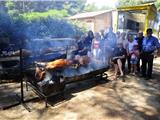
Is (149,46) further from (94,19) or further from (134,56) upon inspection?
(94,19)

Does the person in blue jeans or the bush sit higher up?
the bush

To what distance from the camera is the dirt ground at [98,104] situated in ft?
18.5

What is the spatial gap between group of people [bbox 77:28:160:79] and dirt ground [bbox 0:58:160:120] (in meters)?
1.03

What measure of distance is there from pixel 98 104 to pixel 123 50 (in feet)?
11.7

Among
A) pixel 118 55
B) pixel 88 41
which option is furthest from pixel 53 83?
pixel 88 41

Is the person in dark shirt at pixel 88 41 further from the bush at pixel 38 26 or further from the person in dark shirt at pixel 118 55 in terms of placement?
the bush at pixel 38 26

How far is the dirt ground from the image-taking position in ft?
18.5

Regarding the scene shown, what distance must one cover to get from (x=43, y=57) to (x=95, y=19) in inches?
891

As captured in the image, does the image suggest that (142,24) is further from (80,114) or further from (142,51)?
(80,114)

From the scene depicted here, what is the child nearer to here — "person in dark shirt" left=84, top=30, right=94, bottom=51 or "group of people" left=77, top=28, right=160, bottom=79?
"group of people" left=77, top=28, right=160, bottom=79

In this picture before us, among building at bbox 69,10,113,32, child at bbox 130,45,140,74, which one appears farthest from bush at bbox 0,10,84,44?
building at bbox 69,10,113,32

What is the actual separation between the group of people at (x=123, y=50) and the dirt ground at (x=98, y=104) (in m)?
1.03

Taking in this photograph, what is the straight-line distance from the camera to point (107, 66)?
850cm

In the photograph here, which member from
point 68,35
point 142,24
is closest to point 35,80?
point 142,24
